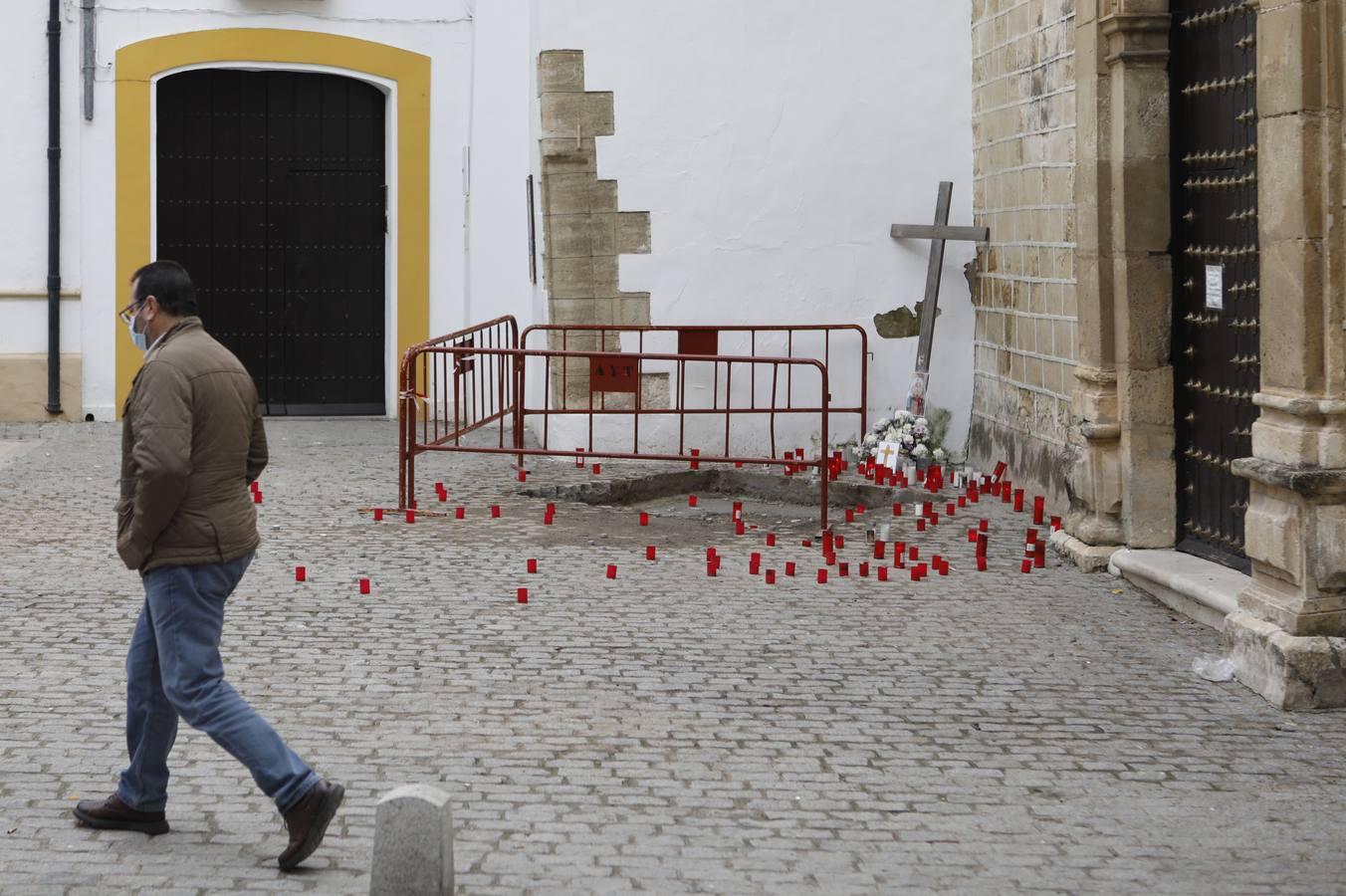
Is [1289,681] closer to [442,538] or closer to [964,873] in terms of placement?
[964,873]

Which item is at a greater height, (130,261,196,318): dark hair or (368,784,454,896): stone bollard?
(130,261,196,318): dark hair

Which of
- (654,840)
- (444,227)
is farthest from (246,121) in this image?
(654,840)

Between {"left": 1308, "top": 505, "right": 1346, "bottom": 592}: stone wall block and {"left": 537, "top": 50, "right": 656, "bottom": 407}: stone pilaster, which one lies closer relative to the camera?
{"left": 1308, "top": 505, "right": 1346, "bottom": 592}: stone wall block

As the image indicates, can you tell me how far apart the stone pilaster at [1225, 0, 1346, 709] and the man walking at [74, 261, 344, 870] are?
390 cm

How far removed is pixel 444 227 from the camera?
55.0ft

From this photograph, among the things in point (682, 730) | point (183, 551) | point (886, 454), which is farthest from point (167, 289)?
point (886, 454)

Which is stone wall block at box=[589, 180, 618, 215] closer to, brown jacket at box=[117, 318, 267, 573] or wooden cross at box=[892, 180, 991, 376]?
wooden cross at box=[892, 180, 991, 376]

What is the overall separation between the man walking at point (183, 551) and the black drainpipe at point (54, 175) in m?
11.0

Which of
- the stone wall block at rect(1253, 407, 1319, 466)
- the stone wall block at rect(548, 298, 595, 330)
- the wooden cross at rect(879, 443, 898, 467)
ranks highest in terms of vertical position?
the stone wall block at rect(548, 298, 595, 330)

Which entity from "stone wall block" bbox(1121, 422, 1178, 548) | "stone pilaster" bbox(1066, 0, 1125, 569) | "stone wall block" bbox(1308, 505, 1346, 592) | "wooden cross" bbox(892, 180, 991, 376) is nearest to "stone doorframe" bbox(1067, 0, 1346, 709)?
"stone wall block" bbox(1308, 505, 1346, 592)

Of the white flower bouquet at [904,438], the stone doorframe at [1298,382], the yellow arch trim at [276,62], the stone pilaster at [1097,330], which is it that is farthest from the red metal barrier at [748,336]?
the stone doorframe at [1298,382]

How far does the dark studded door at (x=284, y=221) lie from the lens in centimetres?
1659

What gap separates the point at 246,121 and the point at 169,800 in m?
11.7

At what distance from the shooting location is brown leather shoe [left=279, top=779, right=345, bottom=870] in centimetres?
523
